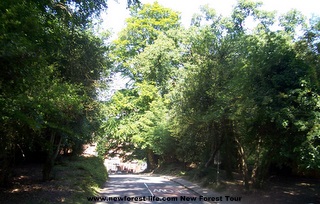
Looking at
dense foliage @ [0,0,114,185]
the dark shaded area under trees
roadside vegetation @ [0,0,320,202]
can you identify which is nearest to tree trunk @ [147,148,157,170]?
roadside vegetation @ [0,0,320,202]

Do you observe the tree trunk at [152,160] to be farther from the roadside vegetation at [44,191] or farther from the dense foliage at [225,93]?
the roadside vegetation at [44,191]

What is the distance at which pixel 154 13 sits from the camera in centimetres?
3897

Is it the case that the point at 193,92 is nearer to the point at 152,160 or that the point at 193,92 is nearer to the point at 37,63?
the point at 37,63

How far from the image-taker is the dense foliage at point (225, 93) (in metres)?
10.4

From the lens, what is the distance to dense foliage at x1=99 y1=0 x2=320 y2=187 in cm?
1038

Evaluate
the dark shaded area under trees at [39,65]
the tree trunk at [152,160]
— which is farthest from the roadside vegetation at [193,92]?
the tree trunk at [152,160]

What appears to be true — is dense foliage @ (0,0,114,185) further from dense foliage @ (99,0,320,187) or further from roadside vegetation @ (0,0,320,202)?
dense foliage @ (99,0,320,187)

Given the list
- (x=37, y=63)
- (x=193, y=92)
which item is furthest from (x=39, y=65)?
(x=193, y=92)

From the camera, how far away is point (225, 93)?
1573 cm

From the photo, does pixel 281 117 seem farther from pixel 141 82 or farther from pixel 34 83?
pixel 141 82

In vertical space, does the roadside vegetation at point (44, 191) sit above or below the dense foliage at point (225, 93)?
below

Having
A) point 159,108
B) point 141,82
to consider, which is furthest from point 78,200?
point 141,82

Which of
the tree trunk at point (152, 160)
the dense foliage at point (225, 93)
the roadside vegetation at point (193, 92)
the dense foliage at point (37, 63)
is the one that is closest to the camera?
the dense foliage at point (37, 63)

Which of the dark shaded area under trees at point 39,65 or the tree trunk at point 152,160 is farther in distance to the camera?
the tree trunk at point 152,160
